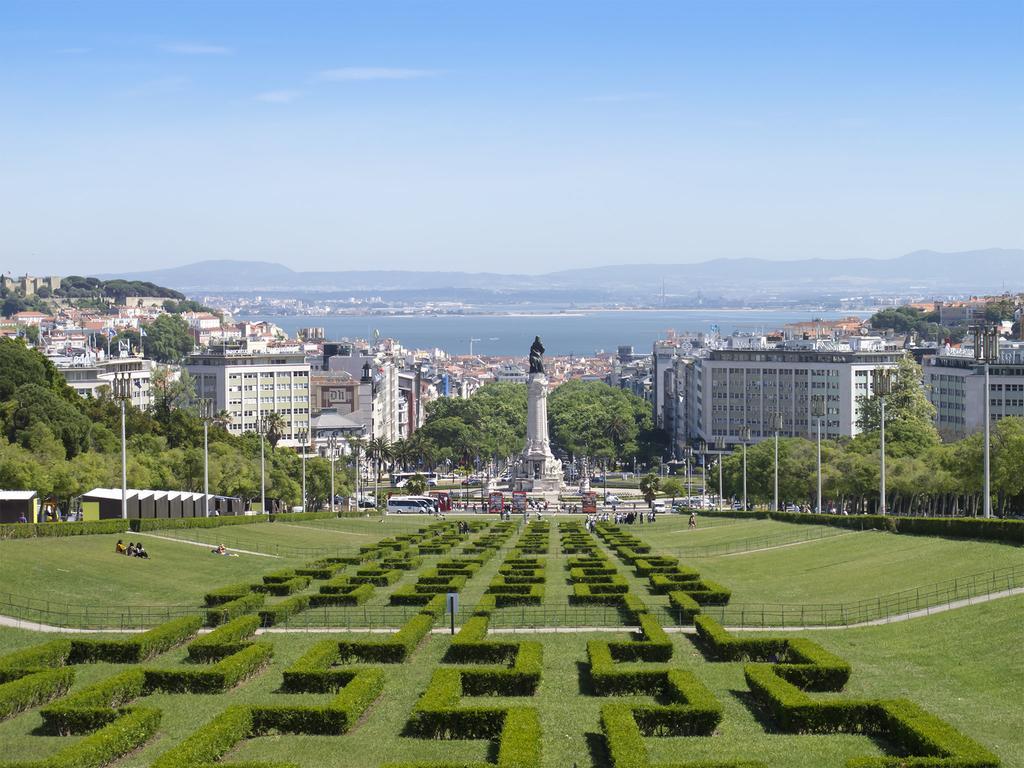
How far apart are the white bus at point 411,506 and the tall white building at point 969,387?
51.7 meters

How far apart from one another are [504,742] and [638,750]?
265 cm

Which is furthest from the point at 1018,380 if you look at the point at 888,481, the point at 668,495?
the point at 888,481

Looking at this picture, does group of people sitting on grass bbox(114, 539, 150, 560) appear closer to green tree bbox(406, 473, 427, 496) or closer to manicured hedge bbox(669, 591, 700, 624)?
manicured hedge bbox(669, 591, 700, 624)

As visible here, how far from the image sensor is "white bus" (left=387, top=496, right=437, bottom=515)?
13125 cm

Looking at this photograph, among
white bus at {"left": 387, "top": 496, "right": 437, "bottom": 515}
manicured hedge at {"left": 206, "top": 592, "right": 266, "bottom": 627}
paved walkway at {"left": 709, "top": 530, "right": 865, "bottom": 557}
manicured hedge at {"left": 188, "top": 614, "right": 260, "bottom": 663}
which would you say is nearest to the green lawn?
paved walkway at {"left": 709, "top": 530, "right": 865, "bottom": 557}

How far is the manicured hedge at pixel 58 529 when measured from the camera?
6269cm

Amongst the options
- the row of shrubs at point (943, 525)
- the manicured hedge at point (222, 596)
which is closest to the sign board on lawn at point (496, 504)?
the row of shrubs at point (943, 525)

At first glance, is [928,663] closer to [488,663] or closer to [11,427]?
[488,663]

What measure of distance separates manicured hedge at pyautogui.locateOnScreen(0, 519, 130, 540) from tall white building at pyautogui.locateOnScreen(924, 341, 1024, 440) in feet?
322

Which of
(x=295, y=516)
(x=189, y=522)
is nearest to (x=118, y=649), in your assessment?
(x=189, y=522)

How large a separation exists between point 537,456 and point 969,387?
4890 centimetres

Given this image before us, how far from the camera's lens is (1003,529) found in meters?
59.2

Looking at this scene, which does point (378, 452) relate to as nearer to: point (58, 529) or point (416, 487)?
point (416, 487)

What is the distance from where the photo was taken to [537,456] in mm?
162625
